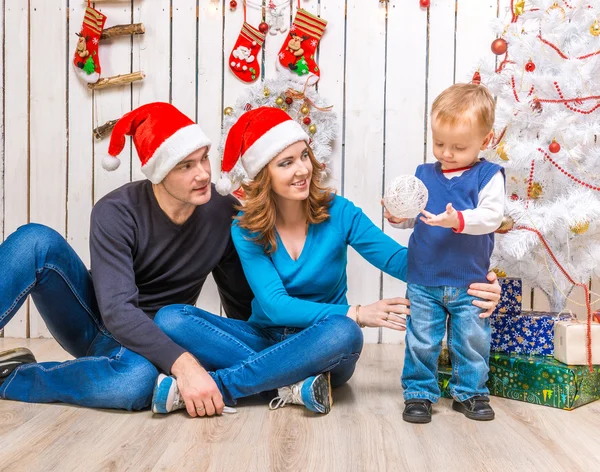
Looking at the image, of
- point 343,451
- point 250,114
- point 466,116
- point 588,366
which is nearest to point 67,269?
point 250,114

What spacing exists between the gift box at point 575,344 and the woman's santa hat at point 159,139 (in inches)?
45.1

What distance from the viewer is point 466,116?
1.57 meters

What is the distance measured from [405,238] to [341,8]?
0.96m

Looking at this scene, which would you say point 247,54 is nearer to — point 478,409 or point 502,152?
point 502,152

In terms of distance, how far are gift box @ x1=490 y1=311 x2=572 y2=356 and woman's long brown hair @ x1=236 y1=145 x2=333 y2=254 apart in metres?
0.61

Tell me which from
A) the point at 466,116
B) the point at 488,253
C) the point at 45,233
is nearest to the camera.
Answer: the point at 466,116

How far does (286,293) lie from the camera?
1810 mm

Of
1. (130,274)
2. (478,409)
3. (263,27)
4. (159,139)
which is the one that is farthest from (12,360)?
(263,27)

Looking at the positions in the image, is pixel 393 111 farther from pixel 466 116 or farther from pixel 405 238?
pixel 466 116

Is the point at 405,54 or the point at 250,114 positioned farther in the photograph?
the point at 405,54

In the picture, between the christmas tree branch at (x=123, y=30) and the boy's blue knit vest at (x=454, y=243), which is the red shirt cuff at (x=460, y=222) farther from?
the christmas tree branch at (x=123, y=30)

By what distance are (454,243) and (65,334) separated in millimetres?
1147

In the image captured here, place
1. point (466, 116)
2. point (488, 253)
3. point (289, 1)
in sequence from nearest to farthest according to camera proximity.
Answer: point (466, 116) < point (488, 253) < point (289, 1)

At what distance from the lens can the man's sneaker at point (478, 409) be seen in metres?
1.66
